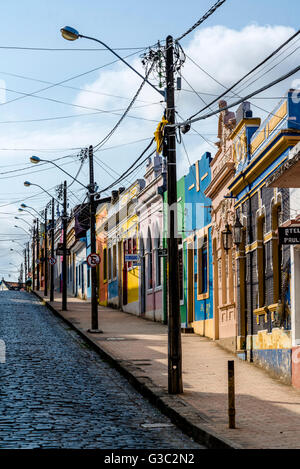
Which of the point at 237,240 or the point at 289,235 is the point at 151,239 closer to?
the point at 237,240

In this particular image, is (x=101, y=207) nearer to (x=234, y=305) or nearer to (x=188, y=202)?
(x=188, y=202)

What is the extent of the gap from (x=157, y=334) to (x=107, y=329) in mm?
3157

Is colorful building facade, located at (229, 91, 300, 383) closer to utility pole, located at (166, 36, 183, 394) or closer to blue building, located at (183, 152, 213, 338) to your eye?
utility pole, located at (166, 36, 183, 394)

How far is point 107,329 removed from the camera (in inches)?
1110

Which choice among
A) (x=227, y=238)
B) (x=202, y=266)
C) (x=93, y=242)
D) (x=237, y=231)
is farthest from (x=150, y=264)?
(x=237, y=231)

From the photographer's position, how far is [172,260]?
47.1 ft

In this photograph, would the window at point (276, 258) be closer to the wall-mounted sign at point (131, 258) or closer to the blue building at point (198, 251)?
the blue building at point (198, 251)

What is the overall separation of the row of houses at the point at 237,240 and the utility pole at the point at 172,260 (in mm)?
1209

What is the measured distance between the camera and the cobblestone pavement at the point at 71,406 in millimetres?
10258

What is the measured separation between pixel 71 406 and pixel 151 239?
1999cm

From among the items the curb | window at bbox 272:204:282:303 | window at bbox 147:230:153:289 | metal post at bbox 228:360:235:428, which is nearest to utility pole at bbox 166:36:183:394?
the curb

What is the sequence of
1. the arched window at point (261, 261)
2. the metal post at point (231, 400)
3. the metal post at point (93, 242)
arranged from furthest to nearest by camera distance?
the metal post at point (93, 242)
the arched window at point (261, 261)
the metal post at point (231, 400)

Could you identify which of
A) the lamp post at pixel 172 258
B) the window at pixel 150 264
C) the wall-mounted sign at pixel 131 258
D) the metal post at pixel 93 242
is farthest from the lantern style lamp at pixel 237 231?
the window at pixel 150 264

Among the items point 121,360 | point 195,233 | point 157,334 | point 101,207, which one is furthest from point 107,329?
point 101,207
